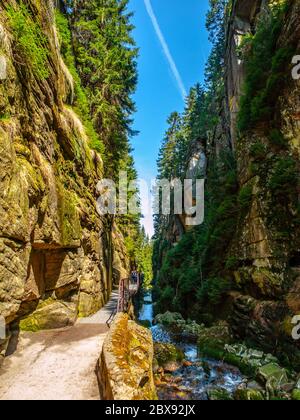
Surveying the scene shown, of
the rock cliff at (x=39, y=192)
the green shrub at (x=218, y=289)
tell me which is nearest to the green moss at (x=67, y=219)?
the rock cliff at (x=39, y=192)

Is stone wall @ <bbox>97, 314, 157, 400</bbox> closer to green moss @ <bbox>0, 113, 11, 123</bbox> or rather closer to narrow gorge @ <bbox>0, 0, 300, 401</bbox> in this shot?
narrow gorge @ <bbox>0, 0, 300, 401</bbox>

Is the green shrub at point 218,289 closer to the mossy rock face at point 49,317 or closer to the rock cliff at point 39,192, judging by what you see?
the rock cliff at point 39,192

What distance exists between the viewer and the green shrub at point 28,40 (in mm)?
6371

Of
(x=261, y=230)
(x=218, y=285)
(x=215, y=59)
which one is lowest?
(x=218, y=285)

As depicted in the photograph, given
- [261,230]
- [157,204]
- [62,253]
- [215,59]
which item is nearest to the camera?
[62,253]

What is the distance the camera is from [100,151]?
1620cm

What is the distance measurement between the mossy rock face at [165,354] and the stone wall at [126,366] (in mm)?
2777

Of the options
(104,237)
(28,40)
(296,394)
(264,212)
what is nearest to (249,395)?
(296,394)

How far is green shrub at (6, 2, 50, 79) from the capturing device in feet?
20.9

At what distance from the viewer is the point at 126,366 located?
4.73 m
